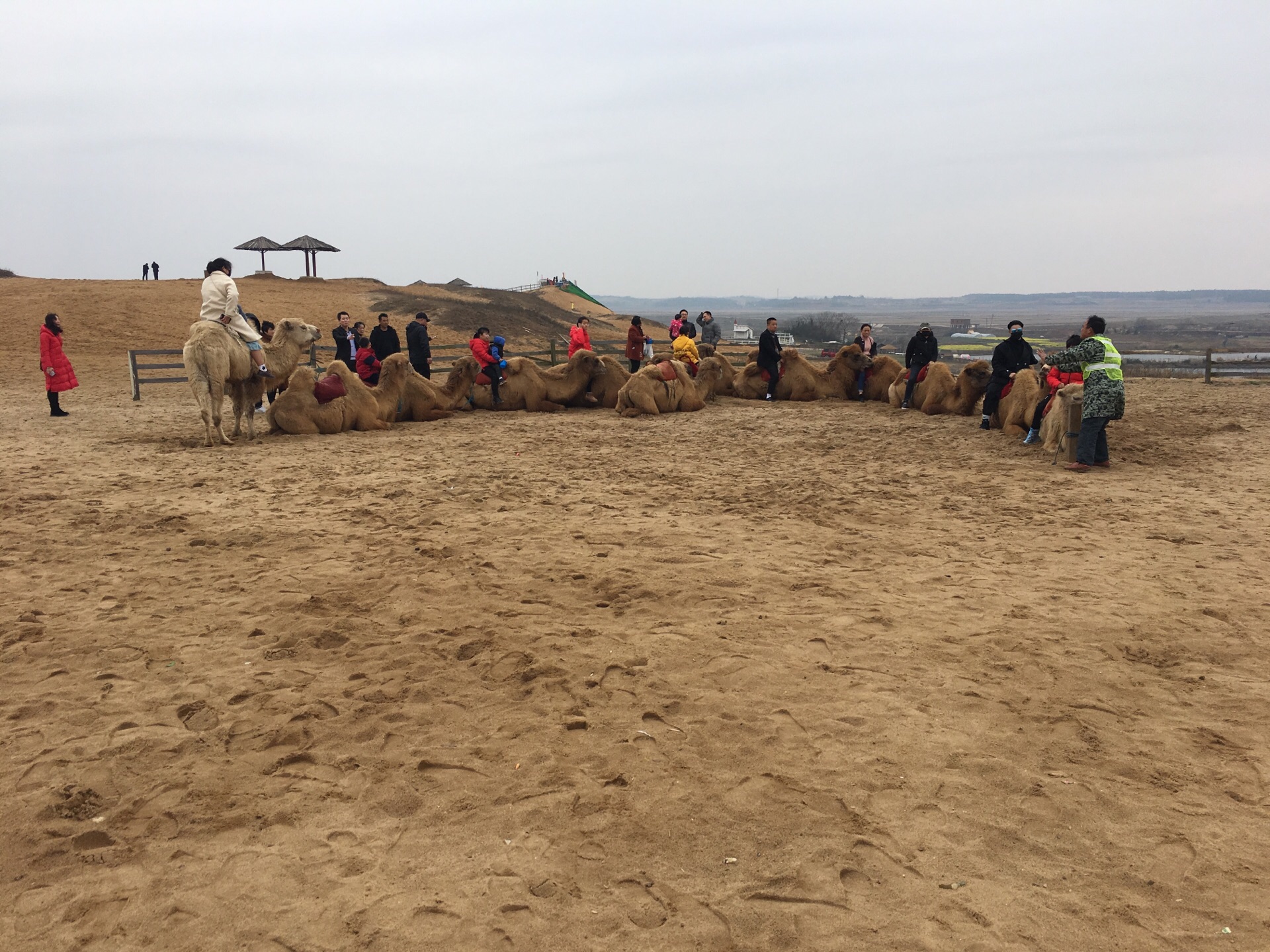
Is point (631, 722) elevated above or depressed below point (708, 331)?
below

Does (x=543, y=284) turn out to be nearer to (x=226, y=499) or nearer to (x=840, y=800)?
(x=226, y=499)

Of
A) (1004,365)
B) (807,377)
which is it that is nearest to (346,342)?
(807,377)

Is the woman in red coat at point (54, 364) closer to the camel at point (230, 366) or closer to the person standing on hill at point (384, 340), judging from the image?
the camel at point (230, 366)

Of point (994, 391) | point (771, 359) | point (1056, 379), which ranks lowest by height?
point (994, 391)

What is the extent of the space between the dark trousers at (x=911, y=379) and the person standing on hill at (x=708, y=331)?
16.7 ft

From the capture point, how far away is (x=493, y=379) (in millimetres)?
15094

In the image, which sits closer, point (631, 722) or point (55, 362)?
point (631, 722)

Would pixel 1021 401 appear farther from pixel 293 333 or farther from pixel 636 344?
pixel 293 333

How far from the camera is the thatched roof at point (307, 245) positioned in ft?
135

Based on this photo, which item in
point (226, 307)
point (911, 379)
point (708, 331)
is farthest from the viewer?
point (708, 331)

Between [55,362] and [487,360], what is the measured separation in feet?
22.4

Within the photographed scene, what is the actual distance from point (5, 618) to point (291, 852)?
325 cm

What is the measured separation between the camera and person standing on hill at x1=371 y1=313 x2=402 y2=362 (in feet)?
46.9

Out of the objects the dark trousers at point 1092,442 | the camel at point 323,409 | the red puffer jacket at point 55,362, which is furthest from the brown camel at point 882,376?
the red puffer jacket at point 55,362
